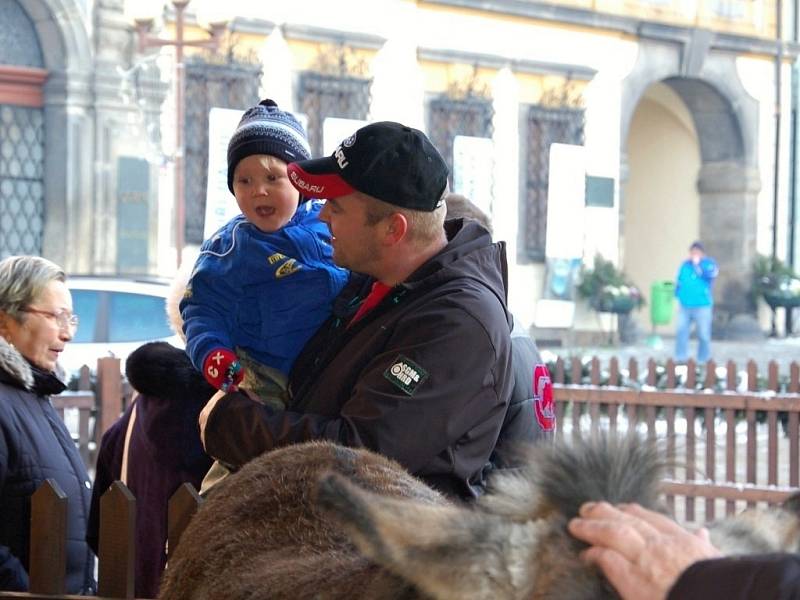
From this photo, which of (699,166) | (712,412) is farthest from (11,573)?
(699,166)

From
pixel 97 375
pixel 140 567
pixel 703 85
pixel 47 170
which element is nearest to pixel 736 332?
pixel 703 85

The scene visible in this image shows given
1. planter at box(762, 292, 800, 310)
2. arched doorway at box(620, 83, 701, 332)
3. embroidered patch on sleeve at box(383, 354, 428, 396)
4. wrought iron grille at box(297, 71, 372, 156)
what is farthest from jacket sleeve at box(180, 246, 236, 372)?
arched doorway at box(620, 83, 701, 332)

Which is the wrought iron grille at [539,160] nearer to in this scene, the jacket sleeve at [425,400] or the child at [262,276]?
the child at [262,276]

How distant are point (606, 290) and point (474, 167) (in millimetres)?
3216

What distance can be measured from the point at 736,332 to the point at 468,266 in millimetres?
24811

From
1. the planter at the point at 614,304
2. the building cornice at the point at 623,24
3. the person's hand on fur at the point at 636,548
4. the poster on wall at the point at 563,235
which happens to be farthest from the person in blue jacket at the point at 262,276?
the planter at the point at 614,304

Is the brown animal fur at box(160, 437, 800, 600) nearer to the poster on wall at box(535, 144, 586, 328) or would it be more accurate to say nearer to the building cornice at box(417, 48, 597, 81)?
the building cornice at box(417, 48, 597, 81)

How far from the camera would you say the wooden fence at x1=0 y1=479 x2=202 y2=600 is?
3.24 metres

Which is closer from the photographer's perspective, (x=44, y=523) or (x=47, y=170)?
(x=44, y=523)

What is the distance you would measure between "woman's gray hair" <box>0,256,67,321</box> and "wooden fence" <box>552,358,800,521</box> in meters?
5.32

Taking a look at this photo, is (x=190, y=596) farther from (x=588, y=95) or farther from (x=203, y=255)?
(x=588, y=95)

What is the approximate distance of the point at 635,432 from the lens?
1.71 m

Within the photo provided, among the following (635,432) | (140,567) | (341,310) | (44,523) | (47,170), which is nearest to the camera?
(635,432)

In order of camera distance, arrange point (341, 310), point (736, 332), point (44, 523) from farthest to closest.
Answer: point (736, 332) → point (44, 523) → point (341, 310)
